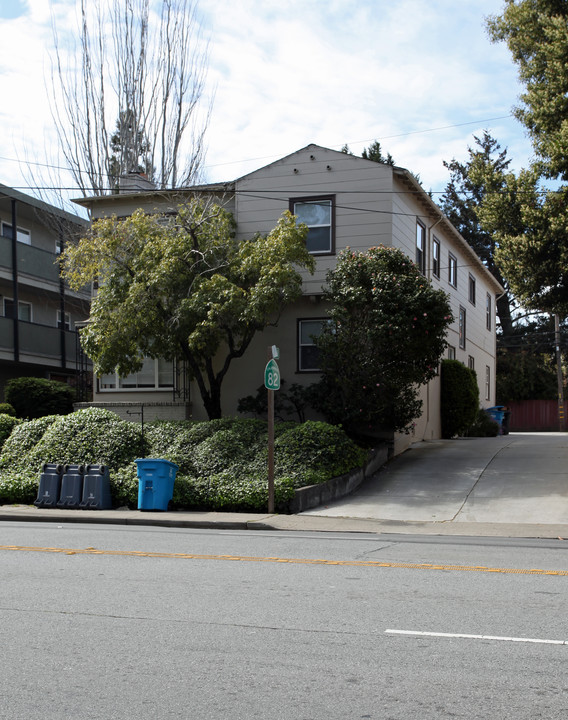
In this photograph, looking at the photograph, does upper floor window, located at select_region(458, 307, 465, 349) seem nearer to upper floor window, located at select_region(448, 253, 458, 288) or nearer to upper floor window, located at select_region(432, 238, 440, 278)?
upper floor window, located at select_region(448, 253, 458, 288)

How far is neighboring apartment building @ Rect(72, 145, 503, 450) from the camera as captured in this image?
1986 cm

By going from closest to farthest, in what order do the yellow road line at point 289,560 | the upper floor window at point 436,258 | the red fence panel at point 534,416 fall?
the yellow road line at point 289,560, the upper floor window at point 436,258, the red fence panel at point 534,416

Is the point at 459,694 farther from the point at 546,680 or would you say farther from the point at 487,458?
the point at 487,458

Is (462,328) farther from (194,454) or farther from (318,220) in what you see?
(194,454)

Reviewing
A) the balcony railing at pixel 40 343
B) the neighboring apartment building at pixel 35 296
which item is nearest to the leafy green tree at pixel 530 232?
the neighboring apartment building at pixel 35 296

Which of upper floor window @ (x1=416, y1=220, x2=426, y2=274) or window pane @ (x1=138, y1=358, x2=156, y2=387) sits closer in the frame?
window pane @ (x1=138, y1=358, x2=156, y2=387)

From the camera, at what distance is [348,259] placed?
17.7 meters

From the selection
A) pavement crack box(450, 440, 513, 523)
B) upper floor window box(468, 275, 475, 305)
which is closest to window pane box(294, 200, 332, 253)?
pavement crack box(450, 440, 513, 523)

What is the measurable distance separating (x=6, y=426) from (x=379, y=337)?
9622 mm

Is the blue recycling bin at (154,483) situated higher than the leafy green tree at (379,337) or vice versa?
the leafy green tree at (379,337)

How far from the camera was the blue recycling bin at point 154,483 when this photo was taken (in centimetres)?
1461

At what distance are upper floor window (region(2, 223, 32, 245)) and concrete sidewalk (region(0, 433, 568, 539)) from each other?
17710 millimetres

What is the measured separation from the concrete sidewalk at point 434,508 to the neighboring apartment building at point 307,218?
3356mm

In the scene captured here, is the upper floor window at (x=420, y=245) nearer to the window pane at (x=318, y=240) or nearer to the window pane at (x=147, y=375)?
the window pane at (x=318, y=240)
